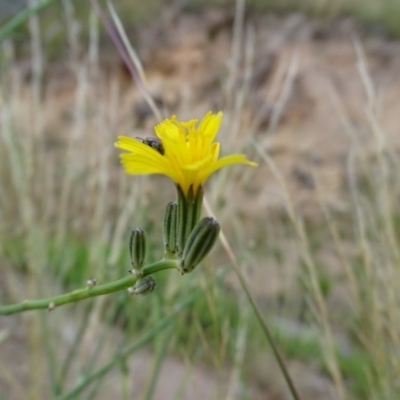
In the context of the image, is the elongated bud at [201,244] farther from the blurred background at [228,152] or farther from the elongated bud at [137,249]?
the blurred background at [228,152]

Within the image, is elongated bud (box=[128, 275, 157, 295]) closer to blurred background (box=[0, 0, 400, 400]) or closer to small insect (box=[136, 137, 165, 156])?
small insect (box=[136, 137, 165, 156])

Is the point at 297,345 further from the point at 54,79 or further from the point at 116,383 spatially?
the point at 54,79

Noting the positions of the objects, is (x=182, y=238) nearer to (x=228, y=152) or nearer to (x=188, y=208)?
(x=188, y=208)

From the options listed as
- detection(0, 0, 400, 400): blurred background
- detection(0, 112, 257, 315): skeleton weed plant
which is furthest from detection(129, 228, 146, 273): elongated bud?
detection(0, 0, 400, 400): blurred background

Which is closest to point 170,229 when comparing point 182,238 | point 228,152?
point 182,238

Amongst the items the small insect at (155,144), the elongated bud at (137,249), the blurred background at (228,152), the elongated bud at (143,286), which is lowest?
the elongated bud at (143,286)

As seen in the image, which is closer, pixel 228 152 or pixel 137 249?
pixel 137 249

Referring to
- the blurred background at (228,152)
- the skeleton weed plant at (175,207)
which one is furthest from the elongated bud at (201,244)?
the blurred background at (228,152)
